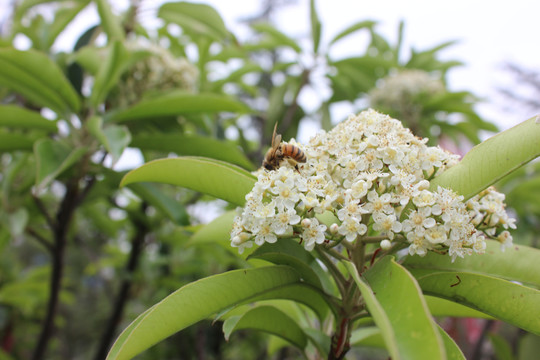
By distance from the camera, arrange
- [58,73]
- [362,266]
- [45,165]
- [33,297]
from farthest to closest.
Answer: [33,297]
[58,73]
[45,165]
[362,266]

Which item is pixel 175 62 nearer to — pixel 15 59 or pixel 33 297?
pixel 15 59

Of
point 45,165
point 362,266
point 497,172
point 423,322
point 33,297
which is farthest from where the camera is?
point 33,297

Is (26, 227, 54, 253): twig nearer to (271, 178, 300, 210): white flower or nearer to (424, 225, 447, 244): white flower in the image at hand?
(271, 178, 300, 210): white flower

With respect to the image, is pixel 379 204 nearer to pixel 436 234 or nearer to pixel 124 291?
pixel 436 234

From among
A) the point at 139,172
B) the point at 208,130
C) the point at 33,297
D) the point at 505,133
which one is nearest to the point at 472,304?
the point at 505,133

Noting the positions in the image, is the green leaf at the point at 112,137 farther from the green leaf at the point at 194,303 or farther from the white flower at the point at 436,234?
the white flower at the point at 436,234

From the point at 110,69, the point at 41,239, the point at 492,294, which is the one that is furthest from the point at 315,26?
the point at 492,294
